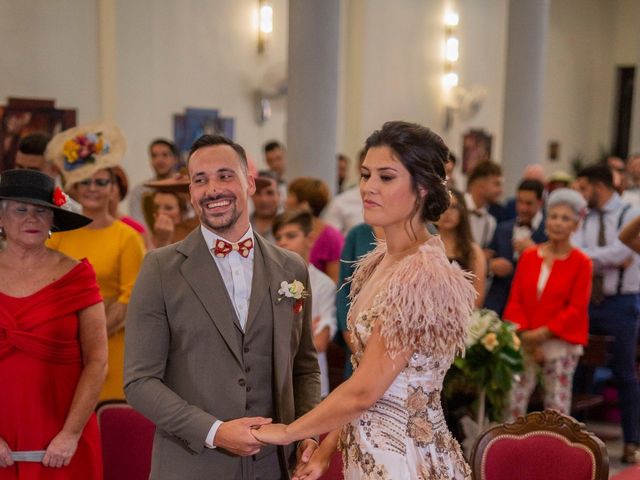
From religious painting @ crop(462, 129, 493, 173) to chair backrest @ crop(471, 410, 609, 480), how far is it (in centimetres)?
1118

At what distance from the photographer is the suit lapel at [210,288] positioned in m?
2.37

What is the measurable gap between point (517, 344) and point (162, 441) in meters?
2.70

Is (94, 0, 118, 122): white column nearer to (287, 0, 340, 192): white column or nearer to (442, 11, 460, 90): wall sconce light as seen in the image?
(287, 0, 340, 192): white column

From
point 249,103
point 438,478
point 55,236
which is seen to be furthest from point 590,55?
point 438,478

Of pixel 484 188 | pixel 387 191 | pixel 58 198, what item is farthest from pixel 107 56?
pixel 387 191

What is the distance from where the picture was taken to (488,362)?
15.1ft

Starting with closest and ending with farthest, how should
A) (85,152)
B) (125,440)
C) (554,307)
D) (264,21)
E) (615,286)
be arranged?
1. (125,440)
2. (85,152)
3. (554,307)
4. (615,286)
5. (264,21)

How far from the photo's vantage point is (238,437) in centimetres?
230

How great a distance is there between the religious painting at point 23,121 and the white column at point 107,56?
0.47 metres

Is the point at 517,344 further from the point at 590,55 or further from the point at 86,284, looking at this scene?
the point at 590,55

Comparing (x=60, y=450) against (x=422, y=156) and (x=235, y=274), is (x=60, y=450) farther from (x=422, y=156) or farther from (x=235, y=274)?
(x=422, y=156)

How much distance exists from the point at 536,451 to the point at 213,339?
1.34 metres

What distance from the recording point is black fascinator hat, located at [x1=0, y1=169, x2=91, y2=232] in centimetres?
303

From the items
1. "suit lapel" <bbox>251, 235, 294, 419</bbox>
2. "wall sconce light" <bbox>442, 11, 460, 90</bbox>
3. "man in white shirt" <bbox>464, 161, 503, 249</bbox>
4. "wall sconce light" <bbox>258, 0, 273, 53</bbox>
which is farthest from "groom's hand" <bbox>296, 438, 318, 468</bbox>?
"wall sconce light" <bbox>442, 11, 460, 90</bbox>
